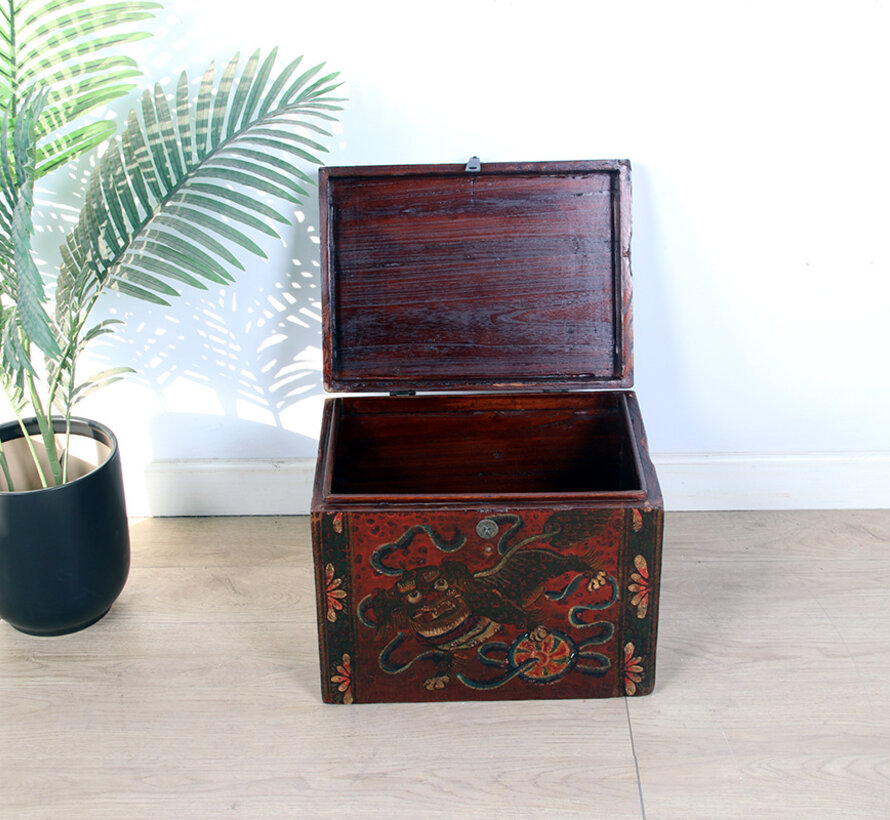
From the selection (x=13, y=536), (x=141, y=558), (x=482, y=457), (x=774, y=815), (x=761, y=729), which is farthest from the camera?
(x=141, y=558)

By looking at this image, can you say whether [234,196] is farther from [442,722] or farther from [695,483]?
[695,483]

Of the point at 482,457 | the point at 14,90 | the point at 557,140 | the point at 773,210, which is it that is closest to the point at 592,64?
the point at 557,140

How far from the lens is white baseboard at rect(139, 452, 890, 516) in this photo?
1.98 m

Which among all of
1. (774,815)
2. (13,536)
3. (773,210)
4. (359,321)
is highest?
(773,210)

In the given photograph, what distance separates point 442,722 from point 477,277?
78 centimetres

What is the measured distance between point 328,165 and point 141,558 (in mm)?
896

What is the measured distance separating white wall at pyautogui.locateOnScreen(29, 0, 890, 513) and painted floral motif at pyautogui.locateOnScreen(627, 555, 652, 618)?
0.63m

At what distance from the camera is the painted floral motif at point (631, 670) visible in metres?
1.44

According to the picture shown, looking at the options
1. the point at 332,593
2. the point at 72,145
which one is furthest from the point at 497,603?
the point at 72,145

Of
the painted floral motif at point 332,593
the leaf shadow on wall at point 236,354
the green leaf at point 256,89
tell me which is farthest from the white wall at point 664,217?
the painted floral motif at point 332,593

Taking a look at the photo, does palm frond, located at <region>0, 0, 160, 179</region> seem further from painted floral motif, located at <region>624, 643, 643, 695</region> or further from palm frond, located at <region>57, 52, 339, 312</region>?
painted floral motif, located at <region>624, 643, 643, 695</region>

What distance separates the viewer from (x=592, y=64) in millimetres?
1648

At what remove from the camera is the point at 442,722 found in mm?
1438

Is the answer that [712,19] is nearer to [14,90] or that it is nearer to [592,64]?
[592,64]
